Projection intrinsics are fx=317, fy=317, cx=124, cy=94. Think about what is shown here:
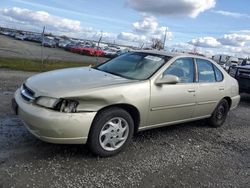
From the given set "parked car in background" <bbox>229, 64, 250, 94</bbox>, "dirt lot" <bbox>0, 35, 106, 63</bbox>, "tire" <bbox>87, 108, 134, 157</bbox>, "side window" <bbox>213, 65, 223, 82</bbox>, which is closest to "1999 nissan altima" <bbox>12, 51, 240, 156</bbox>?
→ "tire" <bbox>87, 108, 134, 157</bbox>

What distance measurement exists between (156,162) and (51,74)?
2019mm

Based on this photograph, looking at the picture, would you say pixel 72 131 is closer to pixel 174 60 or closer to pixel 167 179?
pixel 167 179

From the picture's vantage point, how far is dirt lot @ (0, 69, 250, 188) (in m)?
3.62

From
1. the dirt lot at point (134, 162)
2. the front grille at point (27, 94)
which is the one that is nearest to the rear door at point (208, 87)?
the dirt lot at point (134, 162)

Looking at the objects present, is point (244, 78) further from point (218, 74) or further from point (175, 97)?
point (175, 97)

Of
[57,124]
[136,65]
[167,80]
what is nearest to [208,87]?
[167,80]

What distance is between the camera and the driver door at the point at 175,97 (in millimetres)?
4758

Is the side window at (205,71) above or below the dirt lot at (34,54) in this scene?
above

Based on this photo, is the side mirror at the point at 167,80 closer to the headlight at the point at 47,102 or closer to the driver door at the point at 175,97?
the driver door at the point at 175,97

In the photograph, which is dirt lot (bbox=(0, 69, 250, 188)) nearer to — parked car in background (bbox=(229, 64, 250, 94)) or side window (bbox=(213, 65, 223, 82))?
side window (bbox=(213, 65, 223, 82))

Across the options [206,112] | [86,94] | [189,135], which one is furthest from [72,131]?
[206,112]

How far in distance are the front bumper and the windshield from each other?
1193 millimetres

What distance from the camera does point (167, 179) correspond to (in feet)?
12.7

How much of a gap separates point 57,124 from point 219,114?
12.6ft
